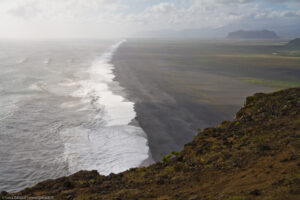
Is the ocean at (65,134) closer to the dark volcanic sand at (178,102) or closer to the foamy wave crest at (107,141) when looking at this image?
the foamy wave crest at (107,141)

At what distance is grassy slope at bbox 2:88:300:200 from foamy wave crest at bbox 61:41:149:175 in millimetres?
5898

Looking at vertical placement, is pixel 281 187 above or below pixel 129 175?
above

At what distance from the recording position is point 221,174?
884cm

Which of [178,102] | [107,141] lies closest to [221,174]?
[107,141]

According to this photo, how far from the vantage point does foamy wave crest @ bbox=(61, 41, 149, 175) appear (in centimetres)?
1628

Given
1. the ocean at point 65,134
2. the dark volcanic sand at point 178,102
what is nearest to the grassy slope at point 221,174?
the ocean at point 65,134

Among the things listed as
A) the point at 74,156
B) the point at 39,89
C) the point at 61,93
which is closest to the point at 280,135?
the point at 74,156

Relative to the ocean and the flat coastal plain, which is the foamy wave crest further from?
the flat coastal plain

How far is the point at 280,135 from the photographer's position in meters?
10.6

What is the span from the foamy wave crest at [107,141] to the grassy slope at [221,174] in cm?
590

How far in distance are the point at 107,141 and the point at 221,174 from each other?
461 inches

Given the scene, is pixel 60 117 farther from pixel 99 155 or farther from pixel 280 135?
pixel 280 135

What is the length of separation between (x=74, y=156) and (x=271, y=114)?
1136cm

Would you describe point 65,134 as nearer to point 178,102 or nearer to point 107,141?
point 107,141
